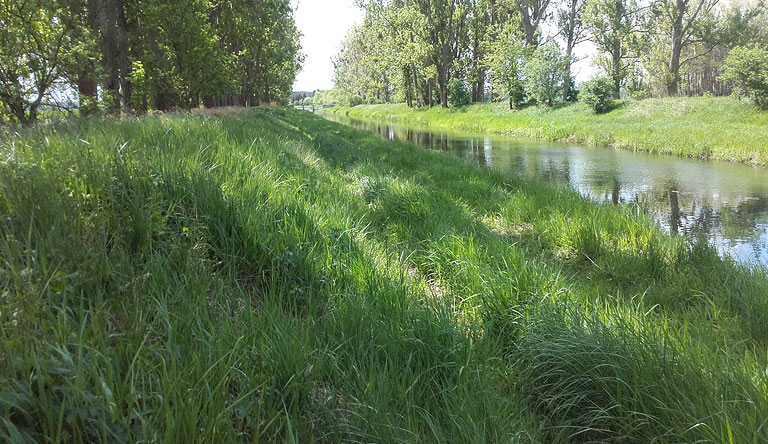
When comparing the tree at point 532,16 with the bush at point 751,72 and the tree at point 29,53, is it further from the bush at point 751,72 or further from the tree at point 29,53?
→ the tree at point 29,53

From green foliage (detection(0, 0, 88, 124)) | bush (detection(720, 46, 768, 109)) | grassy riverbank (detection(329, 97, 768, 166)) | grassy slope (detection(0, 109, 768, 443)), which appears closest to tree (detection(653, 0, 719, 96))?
grassy riverbank (detection(329, 97, 768, 166))

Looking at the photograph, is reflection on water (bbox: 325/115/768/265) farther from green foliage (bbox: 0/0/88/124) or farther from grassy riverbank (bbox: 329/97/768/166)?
green foliage (bbox: 0/0/88/124)

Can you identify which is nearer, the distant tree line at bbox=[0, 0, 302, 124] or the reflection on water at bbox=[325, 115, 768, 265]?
the distant tree line at bbox=[0, 0, 302, 124]

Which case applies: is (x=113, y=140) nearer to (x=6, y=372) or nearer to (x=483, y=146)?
(x=6, y=372)

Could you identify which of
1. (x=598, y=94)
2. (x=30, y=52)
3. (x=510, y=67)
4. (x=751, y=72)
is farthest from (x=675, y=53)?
(x=30, y=52)

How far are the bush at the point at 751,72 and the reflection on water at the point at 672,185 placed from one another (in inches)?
281

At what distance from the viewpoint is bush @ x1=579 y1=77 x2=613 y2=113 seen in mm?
23719

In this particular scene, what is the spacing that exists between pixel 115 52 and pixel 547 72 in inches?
1014

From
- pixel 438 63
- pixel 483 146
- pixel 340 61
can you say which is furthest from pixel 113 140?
pixel 340 61

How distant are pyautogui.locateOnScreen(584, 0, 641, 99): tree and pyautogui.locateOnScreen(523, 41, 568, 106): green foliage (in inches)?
182

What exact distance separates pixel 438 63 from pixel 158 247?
39938mm

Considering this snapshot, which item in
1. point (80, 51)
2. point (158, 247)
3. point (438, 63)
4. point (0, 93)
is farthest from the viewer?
point (438, 63)

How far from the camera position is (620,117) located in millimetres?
21344

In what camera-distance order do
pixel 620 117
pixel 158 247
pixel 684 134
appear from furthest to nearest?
pixel 620 117 < pixel 684 134 < pixel 158 247
